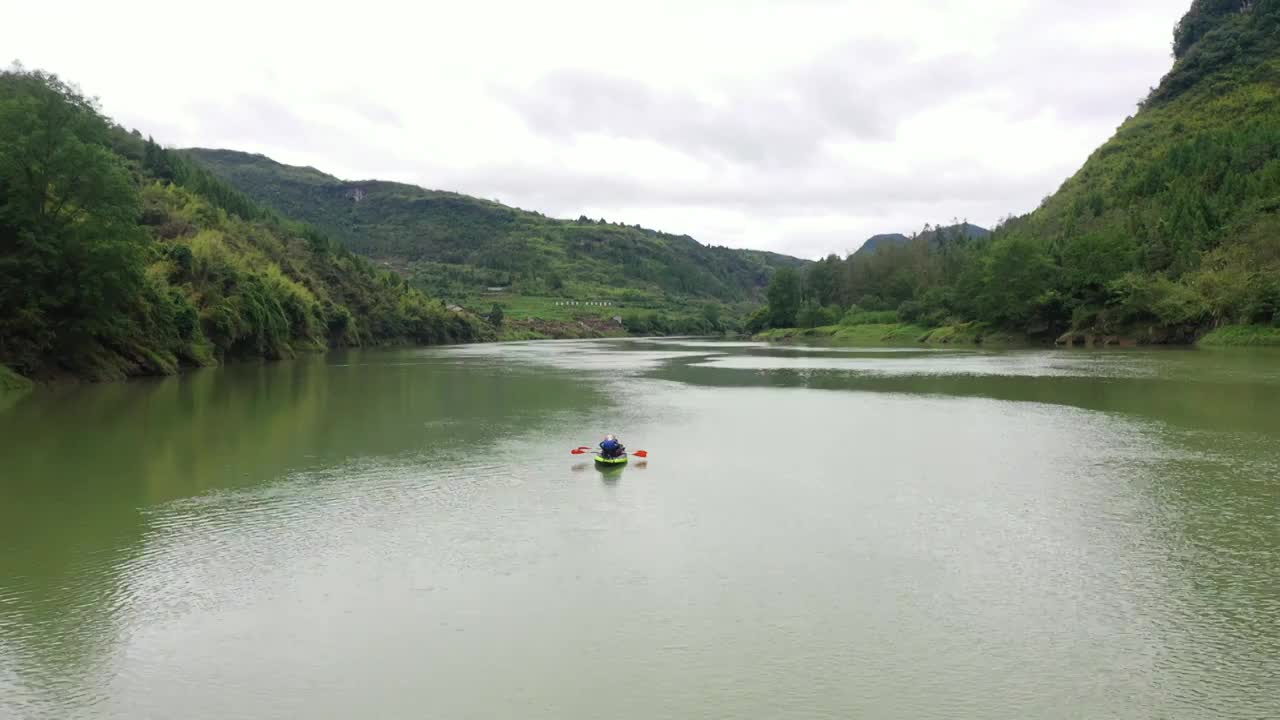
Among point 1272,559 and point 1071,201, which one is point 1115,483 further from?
point 1071,201

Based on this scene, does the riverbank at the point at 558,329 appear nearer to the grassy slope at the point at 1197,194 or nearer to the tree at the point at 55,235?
A: the grassy slope at the point at 1197,194

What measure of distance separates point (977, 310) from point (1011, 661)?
9569 cm

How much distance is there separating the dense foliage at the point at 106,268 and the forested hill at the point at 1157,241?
75.3 metres

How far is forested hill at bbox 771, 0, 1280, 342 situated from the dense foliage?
75331mm

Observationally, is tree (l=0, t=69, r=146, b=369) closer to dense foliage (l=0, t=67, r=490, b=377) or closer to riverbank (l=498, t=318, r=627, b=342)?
dense foliage (l=0, t=67, r=490, b=377)

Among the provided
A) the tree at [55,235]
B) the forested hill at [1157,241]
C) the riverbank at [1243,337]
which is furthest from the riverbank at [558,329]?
the tree at [55,235]

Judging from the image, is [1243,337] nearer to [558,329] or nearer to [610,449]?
[610,449]

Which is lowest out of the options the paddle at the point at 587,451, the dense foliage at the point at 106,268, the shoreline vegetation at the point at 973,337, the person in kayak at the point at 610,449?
the paddle at the point at 587,451

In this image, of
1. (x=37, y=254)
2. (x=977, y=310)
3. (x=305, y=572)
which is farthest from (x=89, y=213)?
(x=977, y=310)

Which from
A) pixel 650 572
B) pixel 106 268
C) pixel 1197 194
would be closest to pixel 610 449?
pixel 650 572

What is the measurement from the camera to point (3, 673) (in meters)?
7.95

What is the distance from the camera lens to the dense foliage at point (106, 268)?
37.6 m

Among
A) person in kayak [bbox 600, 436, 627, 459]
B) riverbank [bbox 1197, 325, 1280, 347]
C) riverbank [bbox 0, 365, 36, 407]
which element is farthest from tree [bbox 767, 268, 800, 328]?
person in kayak [bbox 600, 436, 627, 459]

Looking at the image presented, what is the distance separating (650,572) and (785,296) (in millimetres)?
142025
